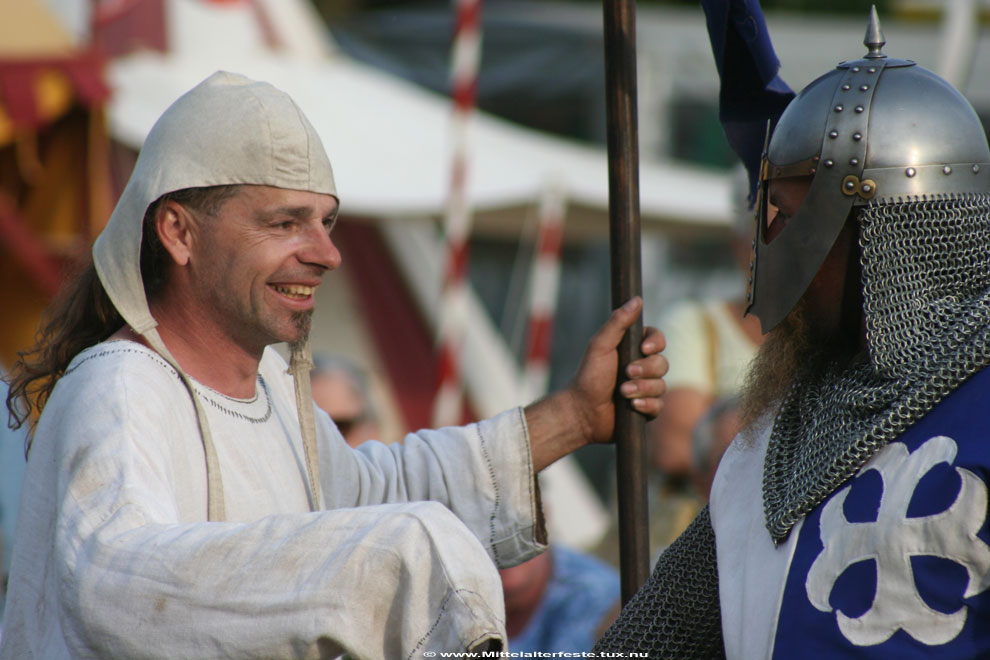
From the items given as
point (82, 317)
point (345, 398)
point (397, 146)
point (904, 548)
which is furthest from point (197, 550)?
point (397, 146)

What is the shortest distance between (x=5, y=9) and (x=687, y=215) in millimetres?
4750

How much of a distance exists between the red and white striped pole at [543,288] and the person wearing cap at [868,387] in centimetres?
537

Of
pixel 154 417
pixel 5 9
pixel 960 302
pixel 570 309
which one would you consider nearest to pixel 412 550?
pixel 154 417

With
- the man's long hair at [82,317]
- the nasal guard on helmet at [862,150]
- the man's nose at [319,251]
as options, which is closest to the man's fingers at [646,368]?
the nasal guard on helmet at [862,150]

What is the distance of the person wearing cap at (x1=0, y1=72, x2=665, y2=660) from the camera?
2.19m

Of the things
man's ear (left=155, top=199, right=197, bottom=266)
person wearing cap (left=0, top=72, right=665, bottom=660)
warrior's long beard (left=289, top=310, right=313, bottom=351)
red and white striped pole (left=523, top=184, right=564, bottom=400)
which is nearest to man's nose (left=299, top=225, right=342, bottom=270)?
person wearing cap (left=0, top=72, right=665, bottom=660)

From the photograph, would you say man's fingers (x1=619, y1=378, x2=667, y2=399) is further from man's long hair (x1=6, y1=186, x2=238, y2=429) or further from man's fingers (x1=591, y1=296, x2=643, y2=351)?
man's long hair (x1=6, y1=186, x2=238, y2=429)

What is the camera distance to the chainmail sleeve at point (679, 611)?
10.1 ft

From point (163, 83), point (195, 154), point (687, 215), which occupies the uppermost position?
point (195, 154)

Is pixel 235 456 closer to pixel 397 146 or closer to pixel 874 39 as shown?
pixel 874 39

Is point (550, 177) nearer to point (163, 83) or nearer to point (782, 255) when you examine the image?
point (163, 83)

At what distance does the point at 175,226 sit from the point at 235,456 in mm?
531

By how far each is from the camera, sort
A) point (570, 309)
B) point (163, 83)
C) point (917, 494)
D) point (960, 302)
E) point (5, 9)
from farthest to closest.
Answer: point (570, 309), point (163, 83), point (5, 9), point (960, 302), point (917, 494)

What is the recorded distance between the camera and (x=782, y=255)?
2.79 m
